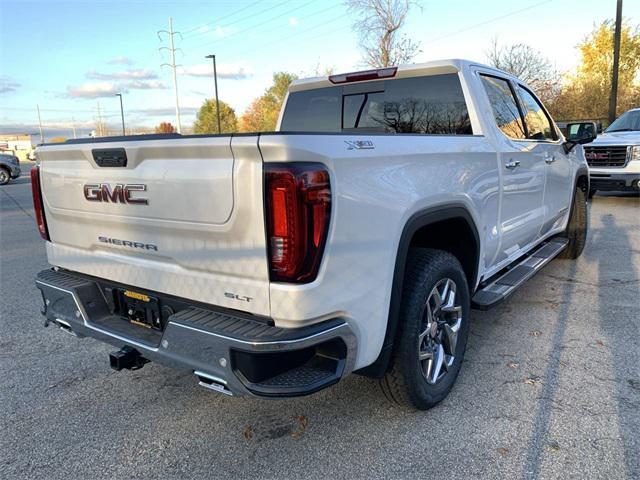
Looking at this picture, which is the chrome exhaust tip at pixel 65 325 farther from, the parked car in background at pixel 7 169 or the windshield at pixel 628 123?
the parked car in background at pixel 7 169

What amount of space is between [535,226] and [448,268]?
2068mm

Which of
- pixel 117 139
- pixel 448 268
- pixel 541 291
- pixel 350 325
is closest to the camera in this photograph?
pixel 350 325

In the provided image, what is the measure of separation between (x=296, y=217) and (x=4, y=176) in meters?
22.4

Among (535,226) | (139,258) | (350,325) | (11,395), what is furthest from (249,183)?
(535,226)

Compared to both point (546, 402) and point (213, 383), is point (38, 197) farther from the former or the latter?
point (546, 402)

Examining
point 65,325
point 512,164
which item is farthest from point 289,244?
point 512,164

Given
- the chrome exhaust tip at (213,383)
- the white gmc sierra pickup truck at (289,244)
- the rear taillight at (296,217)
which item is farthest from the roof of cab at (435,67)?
the chrome exhaust tip at (213,383)

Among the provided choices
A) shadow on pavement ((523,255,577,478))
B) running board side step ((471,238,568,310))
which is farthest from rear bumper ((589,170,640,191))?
shadow on pavement ((523,255,577,478))

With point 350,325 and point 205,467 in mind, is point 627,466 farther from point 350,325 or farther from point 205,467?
point 205,467

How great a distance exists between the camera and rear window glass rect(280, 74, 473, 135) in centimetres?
360

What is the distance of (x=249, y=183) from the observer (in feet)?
6.47

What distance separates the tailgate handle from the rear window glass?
2083 millimetres

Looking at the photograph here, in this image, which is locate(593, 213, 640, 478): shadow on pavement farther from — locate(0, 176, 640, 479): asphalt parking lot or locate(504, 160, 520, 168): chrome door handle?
locate(504, 160, 520, 168): chrome door handle

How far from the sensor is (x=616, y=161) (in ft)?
33.1
